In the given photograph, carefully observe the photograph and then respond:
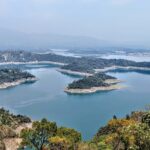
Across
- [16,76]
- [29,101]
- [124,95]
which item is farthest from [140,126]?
[16,76]

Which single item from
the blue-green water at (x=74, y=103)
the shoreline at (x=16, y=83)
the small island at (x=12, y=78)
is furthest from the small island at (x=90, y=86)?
the small island at (x=12, y=78)

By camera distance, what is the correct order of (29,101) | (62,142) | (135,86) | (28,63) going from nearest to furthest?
(62,142) → (29,101) → (135,86) → (28,63)

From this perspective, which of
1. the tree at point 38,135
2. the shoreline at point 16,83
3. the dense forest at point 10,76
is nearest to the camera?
the tree at point 38,135

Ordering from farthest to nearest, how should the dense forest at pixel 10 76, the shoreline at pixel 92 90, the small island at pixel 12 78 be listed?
the dense forest at pixel 10 76 < the small island at pixel 12 78 < the shoreline at pixel 92 90

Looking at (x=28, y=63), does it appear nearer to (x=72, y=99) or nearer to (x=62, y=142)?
(x=72, y=99)

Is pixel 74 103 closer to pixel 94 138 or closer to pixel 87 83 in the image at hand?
pixel 87 83

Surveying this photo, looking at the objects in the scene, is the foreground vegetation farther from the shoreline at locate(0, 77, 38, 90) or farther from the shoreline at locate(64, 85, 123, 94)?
the shoreline at locate(0, 77, 38, 90)

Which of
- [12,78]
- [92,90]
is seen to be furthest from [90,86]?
[12,78]

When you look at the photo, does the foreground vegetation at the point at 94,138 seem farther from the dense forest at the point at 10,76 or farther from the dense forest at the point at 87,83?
the dense forest at the point at 10,76

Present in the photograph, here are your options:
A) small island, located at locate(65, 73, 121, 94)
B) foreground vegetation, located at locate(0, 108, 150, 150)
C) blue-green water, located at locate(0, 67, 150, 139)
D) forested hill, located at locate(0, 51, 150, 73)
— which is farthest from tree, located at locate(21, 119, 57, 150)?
forested hill, located at locate(0, 51, 150, 73)
